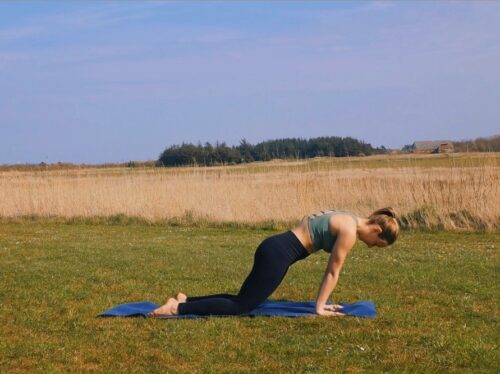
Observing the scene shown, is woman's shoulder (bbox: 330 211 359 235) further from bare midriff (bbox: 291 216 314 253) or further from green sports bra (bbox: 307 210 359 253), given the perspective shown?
bare midriff (bbox: 291 216 314 253)

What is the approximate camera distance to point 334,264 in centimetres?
738

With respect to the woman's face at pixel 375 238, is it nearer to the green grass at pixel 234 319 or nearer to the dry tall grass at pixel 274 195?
the green grass at pixel 234 319

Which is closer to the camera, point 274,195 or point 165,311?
point 165,311

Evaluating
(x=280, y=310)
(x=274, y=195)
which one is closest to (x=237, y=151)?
(x=274, y=195)

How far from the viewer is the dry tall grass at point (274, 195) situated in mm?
19531

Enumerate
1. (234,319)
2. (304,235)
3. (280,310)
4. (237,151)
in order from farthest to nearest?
1. (237,151)
2. (280,310)
3. (304,235)
4. (234,319)

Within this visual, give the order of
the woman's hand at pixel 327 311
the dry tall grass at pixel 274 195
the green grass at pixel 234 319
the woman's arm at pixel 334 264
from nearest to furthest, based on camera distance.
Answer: the green grass at pixel 234 319, the woman's arm at pixel 334 264, the woman's hand at pixel 327 311, the dry tall grass at pixel 274 195

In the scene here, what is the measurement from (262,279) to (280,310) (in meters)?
0.54

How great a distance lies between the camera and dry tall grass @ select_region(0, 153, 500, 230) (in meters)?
19.5

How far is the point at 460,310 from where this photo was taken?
7.83 metres

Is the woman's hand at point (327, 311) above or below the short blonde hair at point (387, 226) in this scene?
below

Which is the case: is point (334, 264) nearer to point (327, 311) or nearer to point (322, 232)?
point (322, 232)

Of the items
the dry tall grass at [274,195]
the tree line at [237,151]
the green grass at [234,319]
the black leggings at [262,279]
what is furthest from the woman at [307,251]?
the tree line at [237,151]

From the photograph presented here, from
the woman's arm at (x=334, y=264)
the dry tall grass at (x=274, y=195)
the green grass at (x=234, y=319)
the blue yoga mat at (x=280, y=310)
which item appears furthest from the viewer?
the dry tall grass at (x=274, y=195)
